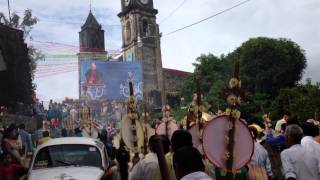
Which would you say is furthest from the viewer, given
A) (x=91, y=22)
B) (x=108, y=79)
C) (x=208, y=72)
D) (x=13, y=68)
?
(x=91, y=22)

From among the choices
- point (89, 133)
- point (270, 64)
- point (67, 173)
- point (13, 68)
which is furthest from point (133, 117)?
point (270, 64)

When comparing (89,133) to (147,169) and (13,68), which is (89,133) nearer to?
(13,68)

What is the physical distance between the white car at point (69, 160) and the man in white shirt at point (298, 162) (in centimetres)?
350

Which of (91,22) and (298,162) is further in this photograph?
(91,22)

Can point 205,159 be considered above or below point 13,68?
below

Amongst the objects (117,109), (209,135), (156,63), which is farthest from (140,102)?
(209,135)

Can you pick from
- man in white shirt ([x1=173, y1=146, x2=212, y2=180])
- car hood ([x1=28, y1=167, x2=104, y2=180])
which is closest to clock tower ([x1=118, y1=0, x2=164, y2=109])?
car hood ([x1=28, y1=167, x2=104, y2=180])

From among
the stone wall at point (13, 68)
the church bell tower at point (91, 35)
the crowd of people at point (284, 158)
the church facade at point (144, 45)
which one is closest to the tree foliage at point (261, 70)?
the church facade at point (144, 45)

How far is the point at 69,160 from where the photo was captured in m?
9.21

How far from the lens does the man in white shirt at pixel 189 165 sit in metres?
3.68

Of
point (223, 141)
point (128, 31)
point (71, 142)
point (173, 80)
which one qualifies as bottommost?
point (71, 142)

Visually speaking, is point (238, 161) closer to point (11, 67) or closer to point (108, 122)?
point (11, 67)

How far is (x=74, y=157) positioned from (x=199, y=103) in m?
2.61

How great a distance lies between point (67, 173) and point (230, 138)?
3708 mm
